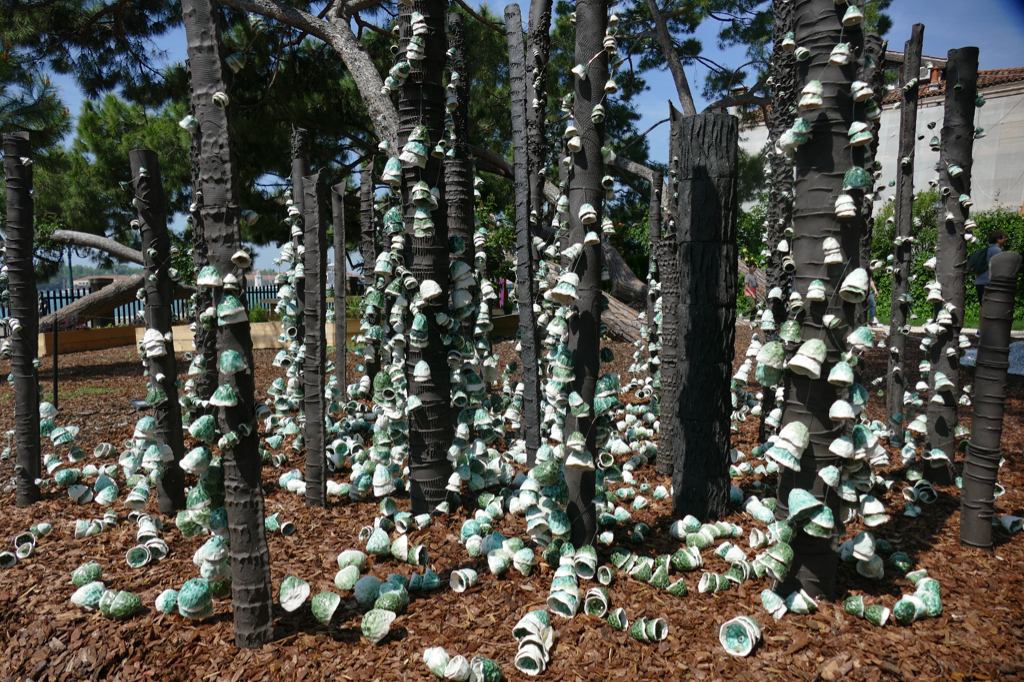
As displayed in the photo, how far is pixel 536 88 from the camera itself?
385 centimetres

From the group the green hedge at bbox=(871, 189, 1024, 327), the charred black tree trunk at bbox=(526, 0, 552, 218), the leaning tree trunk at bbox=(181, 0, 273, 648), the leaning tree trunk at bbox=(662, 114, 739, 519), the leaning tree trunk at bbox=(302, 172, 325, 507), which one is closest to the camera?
the leaning tree trunk at bbox=(181, 0, 273, 648)

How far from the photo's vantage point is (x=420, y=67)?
10.4 ft

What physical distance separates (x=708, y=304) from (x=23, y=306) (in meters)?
4.50

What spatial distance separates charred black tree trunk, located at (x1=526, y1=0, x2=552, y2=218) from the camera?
390 cm

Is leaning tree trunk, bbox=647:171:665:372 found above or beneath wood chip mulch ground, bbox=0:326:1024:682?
above

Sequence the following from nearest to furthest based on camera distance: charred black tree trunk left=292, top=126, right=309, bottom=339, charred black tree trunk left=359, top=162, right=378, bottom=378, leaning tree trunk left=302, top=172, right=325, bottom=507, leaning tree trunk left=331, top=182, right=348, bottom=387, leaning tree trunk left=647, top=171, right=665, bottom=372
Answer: leaning tree trunk left=302, top=172, right=325, bottom=507 < charred black tree trunk left=292, top=126, right=309, bottom=339 < leaning tree trunk left=647, top=171, right=665, bottom=372 < leaning tree trunk left=331, top=182, right=348, bottom=387 < charred black tree trunk left=359, top=162, right=378, bottom=378

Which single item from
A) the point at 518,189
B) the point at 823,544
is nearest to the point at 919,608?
the point at 823,544

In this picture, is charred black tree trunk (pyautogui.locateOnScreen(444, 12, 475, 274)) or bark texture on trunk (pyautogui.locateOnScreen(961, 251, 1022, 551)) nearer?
bark texture on trunk (pyautogui.locateOnScreen(961, 251, 1022, 551))

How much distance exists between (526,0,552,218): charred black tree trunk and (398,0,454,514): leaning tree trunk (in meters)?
0.80

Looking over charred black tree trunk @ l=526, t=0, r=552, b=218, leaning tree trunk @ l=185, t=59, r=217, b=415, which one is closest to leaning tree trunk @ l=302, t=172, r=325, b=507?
leaning tree trunk @ l=185, t=59, r=217, b=415

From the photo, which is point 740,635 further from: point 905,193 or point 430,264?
point 905,193

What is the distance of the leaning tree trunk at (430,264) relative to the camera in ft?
10.5

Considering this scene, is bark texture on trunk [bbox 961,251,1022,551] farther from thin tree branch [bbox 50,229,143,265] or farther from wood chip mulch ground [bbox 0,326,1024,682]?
thin tree branch [bbox 50,229,143,265]

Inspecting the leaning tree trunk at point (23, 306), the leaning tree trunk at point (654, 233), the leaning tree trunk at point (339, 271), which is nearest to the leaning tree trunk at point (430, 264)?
the leaning tree trunk at point (339, 271)
